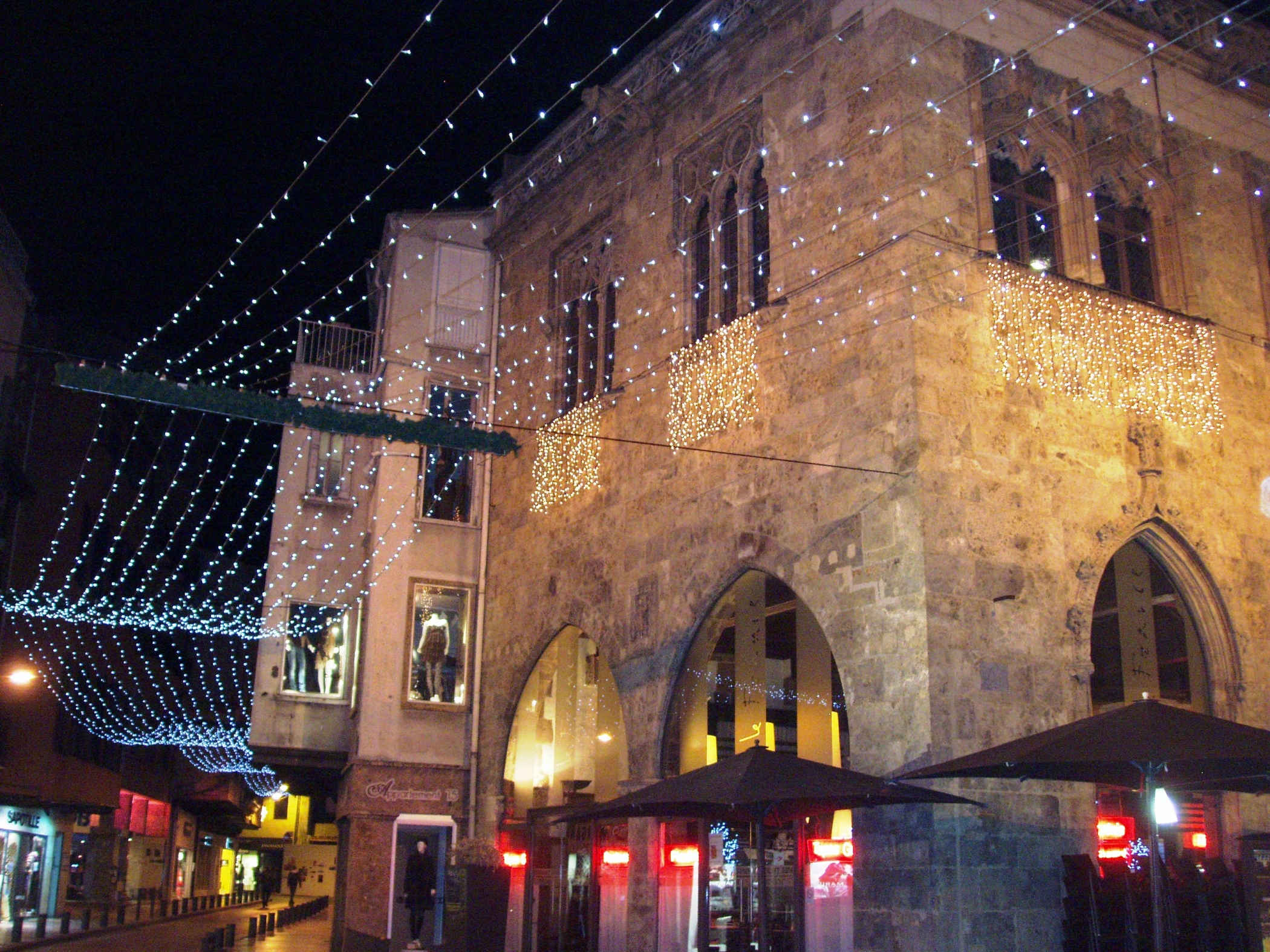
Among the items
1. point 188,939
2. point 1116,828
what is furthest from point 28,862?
point 1116,828

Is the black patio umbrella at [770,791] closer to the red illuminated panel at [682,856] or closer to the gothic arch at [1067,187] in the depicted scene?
the red illuminated panel at [682,856]

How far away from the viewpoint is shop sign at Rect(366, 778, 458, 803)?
18.6 meters

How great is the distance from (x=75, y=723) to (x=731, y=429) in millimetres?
20565

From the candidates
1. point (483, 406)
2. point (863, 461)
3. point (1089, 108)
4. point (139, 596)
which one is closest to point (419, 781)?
point (483, 406)

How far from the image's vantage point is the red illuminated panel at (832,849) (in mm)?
12266

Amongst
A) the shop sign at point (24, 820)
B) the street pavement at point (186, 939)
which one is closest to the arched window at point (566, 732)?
the street pavement at point (186, 939)

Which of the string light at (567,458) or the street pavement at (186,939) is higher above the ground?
the string light at (567,458)

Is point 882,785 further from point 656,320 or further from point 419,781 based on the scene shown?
point 419,781

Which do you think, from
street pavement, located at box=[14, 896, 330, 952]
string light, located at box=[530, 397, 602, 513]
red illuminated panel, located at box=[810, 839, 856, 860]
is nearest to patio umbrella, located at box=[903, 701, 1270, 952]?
red illuminated panel, located at box=[810, 839, 856, 860]

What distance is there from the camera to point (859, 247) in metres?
12.7

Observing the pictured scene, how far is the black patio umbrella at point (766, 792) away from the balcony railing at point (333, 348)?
12.7 m

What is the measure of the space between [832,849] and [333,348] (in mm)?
13587

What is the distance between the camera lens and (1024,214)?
520 inches

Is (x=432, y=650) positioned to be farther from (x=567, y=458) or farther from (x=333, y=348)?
(x=333, y=348)
